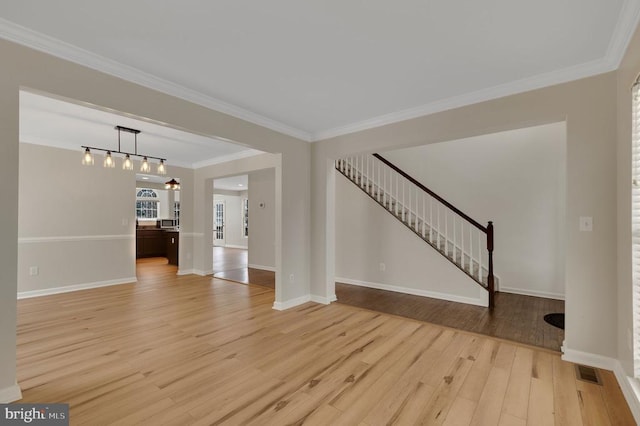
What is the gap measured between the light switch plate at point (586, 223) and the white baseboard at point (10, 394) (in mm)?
4636

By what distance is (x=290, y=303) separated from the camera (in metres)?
4.23

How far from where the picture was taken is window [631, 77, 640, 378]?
1.91 m

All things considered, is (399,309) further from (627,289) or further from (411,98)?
(411,98)

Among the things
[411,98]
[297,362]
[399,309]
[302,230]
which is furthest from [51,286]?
[411,98]

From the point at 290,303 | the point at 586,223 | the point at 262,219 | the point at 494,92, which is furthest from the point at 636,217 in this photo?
the point at 262,219

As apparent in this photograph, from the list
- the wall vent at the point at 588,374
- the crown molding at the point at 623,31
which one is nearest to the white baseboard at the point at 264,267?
the wall vent at the point at 588,374

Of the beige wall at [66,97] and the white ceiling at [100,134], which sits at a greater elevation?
the white ceiling at [100,134]

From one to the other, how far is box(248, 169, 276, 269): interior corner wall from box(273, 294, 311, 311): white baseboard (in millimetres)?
2936

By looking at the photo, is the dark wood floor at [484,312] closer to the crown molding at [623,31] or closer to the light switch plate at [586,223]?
the light switch plate at [586,223]

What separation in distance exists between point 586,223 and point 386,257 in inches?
120

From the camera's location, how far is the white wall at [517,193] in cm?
461

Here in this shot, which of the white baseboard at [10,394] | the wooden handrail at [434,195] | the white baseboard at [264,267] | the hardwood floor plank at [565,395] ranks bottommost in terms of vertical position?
the white baseboard at [264,267]

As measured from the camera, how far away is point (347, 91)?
10.0 feet

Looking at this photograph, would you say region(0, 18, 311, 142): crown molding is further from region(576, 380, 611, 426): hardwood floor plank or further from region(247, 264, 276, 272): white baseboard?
region(247, 264, 276, 272): white baseboard
